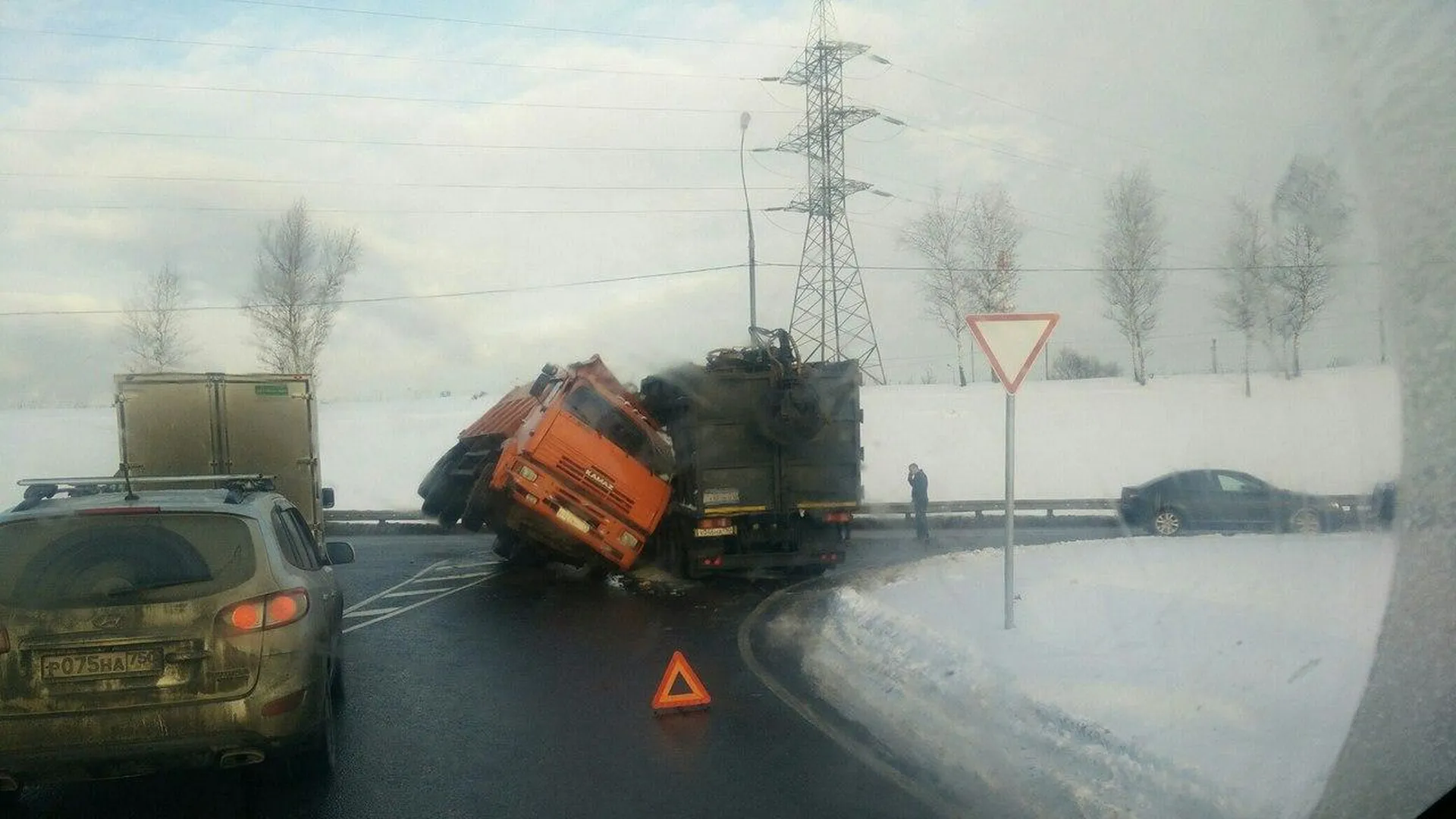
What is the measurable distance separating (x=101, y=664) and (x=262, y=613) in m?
0.73

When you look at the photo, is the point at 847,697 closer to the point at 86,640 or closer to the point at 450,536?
the point at 86,640

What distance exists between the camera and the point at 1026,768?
6.09 metres

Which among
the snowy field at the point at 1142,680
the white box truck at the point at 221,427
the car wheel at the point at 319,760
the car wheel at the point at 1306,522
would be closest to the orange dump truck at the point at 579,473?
the white box truck at the point at 221,427

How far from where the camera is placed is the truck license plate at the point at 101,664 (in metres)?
5.20

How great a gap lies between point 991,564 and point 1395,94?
1153 centimetres

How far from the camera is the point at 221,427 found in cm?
1509

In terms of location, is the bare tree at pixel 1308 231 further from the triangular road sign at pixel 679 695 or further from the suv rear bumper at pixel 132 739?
the suv rear bumper at pixel 132 739

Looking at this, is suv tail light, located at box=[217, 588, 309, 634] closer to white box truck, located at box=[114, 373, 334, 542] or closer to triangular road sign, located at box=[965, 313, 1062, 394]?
triangular road sign, located at box=[965, 313, 1062, 394]

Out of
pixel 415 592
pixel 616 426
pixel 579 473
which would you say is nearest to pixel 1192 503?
pixel 616 426

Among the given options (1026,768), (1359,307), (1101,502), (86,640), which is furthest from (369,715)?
(1101,502)

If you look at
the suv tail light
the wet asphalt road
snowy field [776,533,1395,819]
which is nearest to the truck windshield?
the wet asphalt road

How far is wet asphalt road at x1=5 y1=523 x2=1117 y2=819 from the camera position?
19.3 ft

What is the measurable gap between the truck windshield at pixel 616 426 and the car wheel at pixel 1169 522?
11.0 metres

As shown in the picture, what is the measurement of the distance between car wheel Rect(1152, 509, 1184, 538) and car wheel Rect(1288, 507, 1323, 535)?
50.8ft
